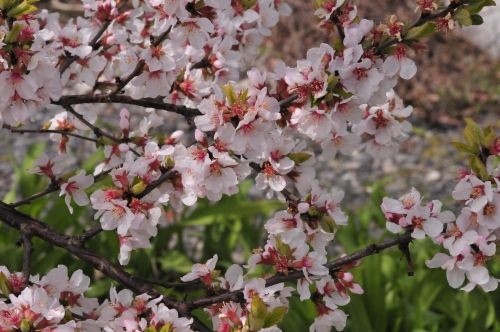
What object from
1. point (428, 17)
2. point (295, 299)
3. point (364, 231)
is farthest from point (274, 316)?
point (364, 231)

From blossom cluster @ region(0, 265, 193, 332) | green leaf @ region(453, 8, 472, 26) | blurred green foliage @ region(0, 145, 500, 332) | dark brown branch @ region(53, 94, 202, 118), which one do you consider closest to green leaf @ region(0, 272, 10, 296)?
blossom cluster @ region(0, 265, 193, 332)

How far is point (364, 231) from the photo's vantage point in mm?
3789

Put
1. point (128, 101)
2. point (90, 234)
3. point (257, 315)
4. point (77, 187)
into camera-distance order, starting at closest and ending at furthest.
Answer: point (257, 315), point (90, 234), point (77, 187), point (128, 101)

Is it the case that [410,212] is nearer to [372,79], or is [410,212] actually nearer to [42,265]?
[372,79]

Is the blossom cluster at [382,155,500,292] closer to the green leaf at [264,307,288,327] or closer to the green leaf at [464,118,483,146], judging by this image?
the green leaf at [464,118,483,146]

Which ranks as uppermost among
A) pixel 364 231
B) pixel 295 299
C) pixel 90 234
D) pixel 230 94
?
pixel 230 94

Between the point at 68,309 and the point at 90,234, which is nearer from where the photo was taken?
the point at 68,309

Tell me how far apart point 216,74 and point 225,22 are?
138 millimetres

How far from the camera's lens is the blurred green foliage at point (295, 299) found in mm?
3000

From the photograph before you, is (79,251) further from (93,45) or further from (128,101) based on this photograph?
(93,45)

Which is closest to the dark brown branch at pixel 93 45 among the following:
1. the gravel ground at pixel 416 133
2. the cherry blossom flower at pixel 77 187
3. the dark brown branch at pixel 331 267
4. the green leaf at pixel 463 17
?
the cherry blossom flower at pixel 77 187

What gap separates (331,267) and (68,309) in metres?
0.54

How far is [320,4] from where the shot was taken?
1806mm

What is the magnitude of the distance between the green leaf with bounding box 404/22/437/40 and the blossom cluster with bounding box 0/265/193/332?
0.68m
